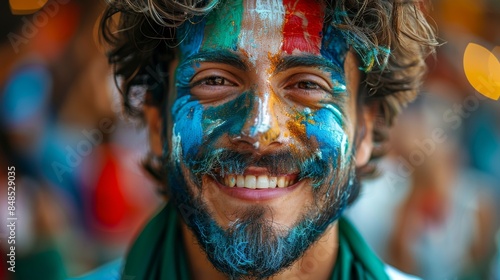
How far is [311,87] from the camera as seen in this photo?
6.42ft

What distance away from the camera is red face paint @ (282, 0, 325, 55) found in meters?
1.90

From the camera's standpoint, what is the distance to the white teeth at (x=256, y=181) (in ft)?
6.19

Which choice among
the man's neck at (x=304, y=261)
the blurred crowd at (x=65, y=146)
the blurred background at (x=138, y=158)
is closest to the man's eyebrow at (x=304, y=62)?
the man's neck at (x=304, y=261)

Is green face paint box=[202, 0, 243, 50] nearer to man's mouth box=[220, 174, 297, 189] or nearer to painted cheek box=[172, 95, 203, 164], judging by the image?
painted cheek box=[172, 95, 203, 164]

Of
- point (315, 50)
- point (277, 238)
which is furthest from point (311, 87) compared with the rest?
point (277, 238)

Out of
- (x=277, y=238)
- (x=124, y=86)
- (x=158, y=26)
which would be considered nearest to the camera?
(x=277, y=238)

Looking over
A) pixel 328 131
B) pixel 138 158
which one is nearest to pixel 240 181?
pixel 328 131

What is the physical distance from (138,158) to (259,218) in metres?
1.75

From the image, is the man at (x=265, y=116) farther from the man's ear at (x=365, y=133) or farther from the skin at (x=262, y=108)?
the man's ear at (x=365, y=133)

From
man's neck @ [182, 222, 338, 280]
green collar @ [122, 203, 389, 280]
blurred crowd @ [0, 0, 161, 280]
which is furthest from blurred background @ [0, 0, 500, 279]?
man's neck @ [182, 222, 338, 280]

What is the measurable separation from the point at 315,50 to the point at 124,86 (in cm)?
103

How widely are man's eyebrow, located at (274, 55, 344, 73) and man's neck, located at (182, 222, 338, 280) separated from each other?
0.61 m

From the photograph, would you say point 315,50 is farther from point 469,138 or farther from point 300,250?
point 469,138

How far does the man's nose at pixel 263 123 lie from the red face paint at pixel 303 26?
0.62ft
